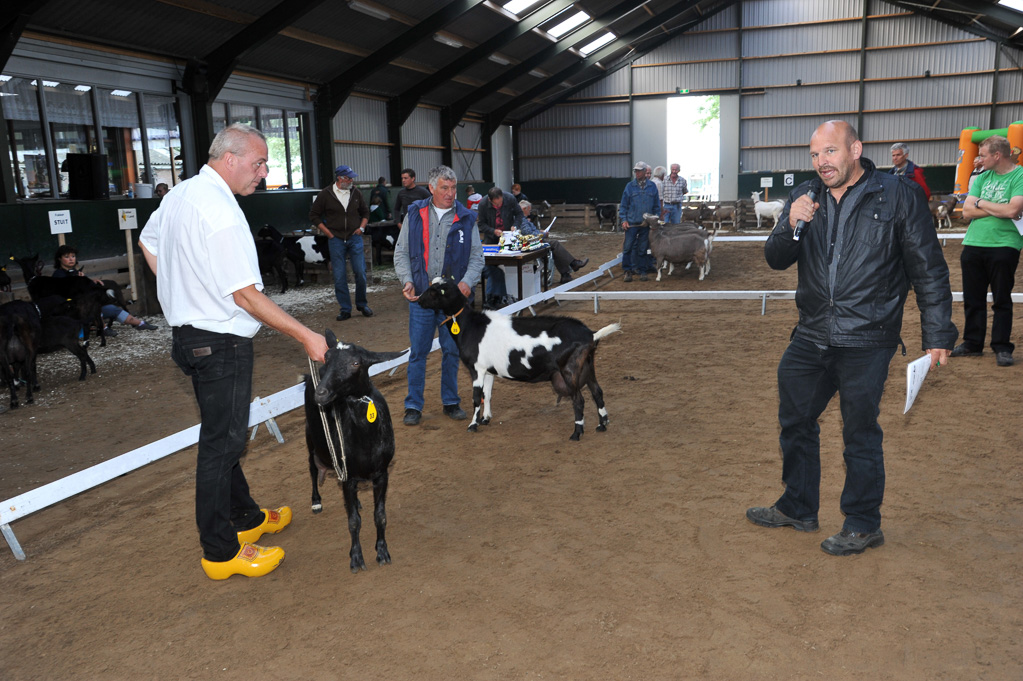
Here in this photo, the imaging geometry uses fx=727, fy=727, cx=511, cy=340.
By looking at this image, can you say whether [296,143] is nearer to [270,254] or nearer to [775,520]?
[270,254]

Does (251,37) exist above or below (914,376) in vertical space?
above

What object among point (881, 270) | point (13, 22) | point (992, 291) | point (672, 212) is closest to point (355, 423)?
point (881, 270)

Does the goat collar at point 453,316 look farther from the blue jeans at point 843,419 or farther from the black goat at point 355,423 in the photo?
the blue jeans at point 843,419

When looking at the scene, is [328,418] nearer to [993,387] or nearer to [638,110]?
[993,387]

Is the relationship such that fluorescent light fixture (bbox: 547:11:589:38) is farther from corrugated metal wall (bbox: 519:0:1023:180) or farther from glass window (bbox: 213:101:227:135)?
glass window (bbox: 213:101:227:135)

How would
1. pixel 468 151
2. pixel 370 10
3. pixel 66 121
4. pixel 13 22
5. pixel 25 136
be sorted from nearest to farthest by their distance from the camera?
pixel 13 22
pixel 25 136
pixel 66 121
pixel 370 10
pixel 468 151

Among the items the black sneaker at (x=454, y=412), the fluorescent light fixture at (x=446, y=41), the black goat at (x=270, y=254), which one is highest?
the fluorescent light fixture at (x=446, y=41)

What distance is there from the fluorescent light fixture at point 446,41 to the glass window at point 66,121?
27.9ft

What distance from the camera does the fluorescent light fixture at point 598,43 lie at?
79.7 ft

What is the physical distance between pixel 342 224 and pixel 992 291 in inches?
301

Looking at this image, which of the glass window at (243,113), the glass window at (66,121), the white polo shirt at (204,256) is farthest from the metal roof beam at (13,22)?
the white polo shirt at (204,256)

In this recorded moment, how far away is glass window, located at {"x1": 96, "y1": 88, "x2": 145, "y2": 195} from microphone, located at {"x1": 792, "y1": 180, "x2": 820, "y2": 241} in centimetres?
1195

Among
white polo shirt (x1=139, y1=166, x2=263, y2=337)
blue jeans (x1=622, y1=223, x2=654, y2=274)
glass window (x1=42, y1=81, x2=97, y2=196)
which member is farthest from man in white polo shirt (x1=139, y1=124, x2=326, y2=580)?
blue jeans (x1=622, y1=223, x2=654, y2=274)

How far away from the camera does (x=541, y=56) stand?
72.5ft
